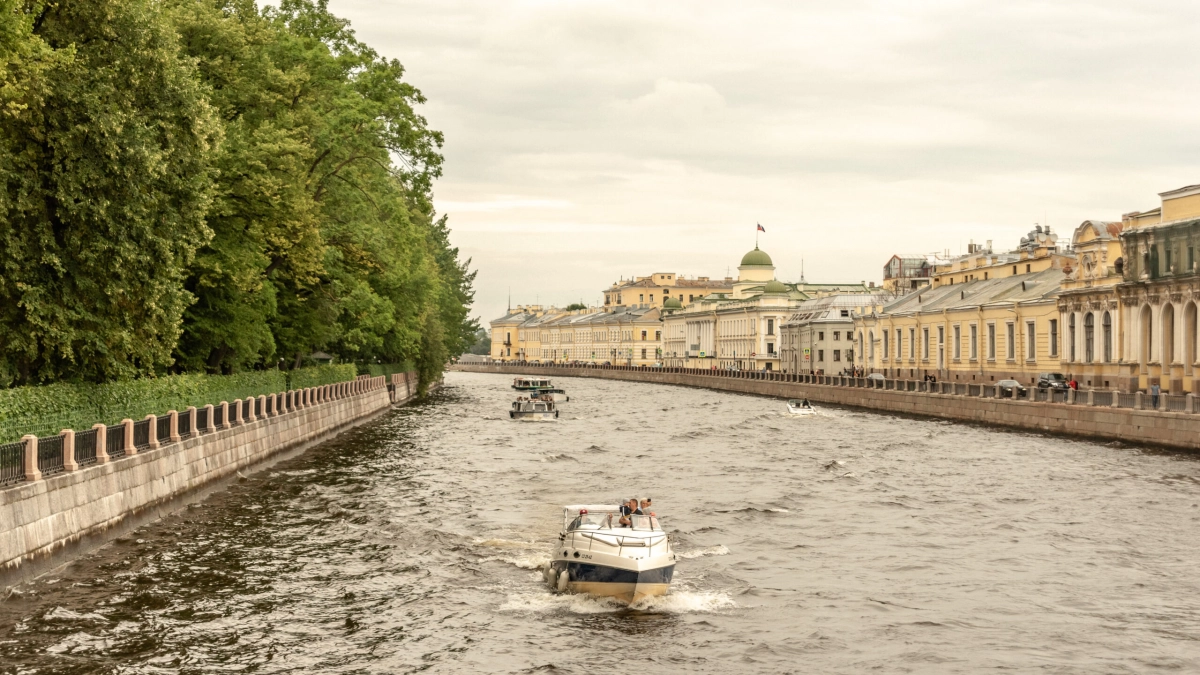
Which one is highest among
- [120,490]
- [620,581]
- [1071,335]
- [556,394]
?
[1071,335]

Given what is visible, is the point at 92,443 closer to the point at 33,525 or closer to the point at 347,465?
the point at 33,525

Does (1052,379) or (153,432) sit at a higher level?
(1052,379)

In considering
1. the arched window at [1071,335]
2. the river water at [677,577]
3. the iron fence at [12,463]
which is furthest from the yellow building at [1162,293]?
the iron fence at [12,463]

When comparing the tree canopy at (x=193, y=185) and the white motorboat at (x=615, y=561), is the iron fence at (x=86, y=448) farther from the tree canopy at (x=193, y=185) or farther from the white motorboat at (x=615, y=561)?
the white motorboat at (x=615, y=561)

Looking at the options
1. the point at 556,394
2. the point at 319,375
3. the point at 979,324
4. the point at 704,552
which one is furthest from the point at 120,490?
the point at 556,394

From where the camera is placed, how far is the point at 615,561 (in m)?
24.2

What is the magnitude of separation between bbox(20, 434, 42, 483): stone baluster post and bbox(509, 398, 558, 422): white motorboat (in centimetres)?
5648

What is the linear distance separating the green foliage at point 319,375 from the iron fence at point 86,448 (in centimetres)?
2931

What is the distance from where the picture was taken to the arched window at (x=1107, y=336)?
72606 millimetres

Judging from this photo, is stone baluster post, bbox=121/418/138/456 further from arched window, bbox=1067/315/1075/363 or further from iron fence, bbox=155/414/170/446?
arched window, bbox=1067/315/1075/363

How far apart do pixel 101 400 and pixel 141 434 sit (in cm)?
142

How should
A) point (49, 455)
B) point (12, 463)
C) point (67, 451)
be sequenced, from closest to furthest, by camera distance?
1. point (12, 463)
2. point (49, 455)
3. point (67, 451)

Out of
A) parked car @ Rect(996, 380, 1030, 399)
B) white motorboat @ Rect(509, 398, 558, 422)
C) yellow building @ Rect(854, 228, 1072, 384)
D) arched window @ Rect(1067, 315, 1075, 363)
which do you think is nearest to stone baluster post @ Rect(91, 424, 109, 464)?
parked car @ Rect(996, 380, 1030, 399)

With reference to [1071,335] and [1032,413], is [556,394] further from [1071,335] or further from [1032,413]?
[1032,413]
